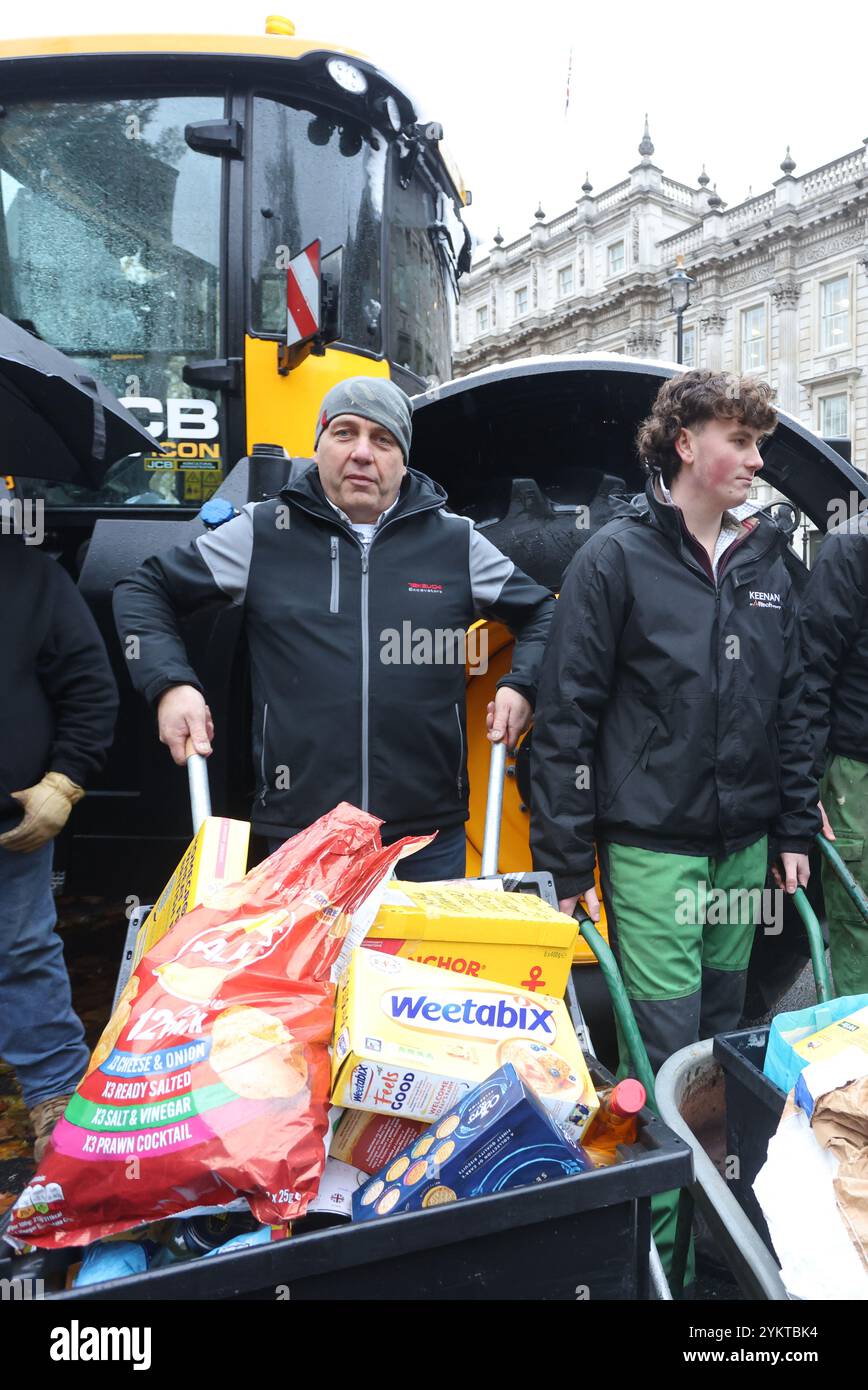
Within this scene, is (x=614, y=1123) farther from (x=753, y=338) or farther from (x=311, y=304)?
(x=753, y=338)

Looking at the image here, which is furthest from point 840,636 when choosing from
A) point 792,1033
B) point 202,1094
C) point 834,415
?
point 834,415

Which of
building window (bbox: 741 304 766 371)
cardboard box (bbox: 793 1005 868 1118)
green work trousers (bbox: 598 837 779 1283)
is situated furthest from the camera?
building window (bbox: 741 304 766 371)

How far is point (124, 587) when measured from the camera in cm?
227

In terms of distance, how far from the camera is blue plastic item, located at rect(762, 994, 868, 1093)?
139 cm

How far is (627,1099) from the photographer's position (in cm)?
111

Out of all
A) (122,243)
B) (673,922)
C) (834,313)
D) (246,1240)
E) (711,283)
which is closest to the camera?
(246,1240)

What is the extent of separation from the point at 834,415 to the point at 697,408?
30.3m

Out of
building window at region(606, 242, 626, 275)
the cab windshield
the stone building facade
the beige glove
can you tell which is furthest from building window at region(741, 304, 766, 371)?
the beige glove

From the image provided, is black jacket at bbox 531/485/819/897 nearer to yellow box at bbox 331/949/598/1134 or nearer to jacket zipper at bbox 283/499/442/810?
jacket zipper at bbox 283/499/442/810

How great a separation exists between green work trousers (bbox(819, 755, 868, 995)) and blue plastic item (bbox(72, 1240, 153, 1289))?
224 cm

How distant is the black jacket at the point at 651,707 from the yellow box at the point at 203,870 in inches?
37.2

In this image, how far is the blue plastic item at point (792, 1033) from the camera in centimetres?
139

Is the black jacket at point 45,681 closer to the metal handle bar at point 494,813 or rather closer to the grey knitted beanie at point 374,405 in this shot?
the grey knitted beanie at point 374,405

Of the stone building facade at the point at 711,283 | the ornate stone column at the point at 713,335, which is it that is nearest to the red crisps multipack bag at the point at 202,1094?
the stone building facade at the point at 711,283
